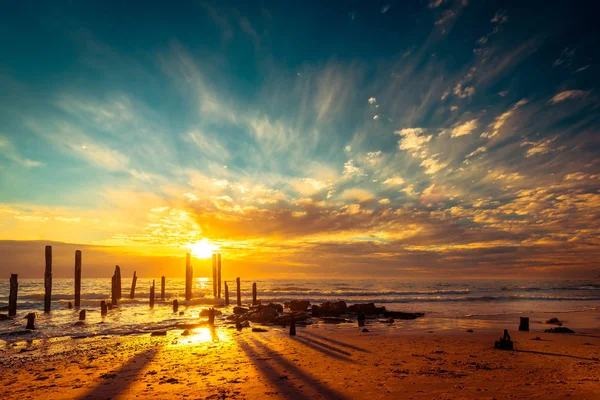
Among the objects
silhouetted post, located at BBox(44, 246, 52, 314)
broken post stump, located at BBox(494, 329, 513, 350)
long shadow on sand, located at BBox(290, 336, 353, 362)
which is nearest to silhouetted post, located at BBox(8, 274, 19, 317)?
silhouetted post, located at BBox(44, 246, 52, 314)

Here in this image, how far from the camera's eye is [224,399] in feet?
25.6

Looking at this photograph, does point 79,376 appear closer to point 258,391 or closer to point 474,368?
point 258,391

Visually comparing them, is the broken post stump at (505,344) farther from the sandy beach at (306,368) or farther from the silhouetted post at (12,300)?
the silhouetted post at (12,300)

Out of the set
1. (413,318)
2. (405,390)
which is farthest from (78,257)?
(405,390)

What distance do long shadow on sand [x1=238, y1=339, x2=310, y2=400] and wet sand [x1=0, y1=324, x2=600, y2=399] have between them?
28 millimetres

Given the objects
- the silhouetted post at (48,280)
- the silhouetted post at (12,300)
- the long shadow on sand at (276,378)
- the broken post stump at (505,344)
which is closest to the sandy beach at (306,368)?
the long shadow on sand at (276,378)

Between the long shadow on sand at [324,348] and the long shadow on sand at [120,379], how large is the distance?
6.60 metres

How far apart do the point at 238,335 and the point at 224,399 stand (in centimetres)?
1123

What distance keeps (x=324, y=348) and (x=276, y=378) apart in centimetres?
528

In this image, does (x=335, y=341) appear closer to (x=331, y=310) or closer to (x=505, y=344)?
(x=505, y=344)

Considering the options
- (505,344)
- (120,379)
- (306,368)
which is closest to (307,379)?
(306,368)

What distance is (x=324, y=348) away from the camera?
14.4m

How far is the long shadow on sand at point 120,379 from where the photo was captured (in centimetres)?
854

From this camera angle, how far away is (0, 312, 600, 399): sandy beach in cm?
841
